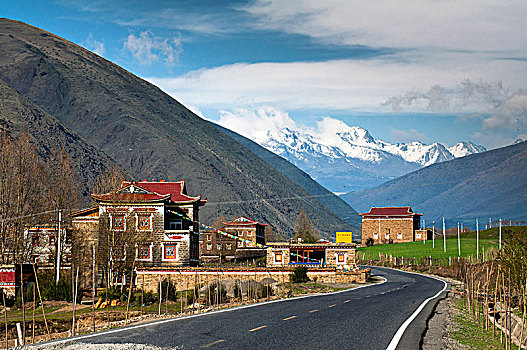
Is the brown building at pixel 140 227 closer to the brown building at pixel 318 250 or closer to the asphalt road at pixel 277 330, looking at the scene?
the brown building at pixel 318 250

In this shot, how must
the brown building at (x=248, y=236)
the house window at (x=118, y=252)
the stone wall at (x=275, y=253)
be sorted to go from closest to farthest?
the house window at (x=118, y=252)
the stone wall at (x=275, y=253)
the brown building at (x=248, y=236)

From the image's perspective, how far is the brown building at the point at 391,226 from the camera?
449ft

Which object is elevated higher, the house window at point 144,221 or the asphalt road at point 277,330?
the house window at point 144,221

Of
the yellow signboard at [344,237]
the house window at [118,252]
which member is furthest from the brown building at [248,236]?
the house window at [118,252]

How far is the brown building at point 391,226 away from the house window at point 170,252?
7568 centimetres

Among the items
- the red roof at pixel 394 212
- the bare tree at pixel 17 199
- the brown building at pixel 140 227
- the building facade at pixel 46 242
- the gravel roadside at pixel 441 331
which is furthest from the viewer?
the red roof at pixel 394 212

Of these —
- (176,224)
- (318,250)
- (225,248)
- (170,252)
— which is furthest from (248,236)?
(170,252)

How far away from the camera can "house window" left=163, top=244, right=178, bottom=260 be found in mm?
70125

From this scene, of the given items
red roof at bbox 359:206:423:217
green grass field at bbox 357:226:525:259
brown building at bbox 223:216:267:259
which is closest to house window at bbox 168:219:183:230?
brown building at bbox 223:216:267:259

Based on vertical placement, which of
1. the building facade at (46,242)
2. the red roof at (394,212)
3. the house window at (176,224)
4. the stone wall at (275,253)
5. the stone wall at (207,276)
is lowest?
the stone wall at (207,276)

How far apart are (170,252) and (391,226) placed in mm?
77845

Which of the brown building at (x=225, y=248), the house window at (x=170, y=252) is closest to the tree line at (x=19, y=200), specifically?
the house window at (x=170, y=252)

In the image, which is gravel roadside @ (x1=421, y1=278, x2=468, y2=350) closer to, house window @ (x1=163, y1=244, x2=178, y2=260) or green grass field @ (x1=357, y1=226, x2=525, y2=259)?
house window @ (x1=163, y1=244, x2=178, y2=260)

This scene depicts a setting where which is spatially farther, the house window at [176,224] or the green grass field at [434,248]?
the green grass field at [434,248]
